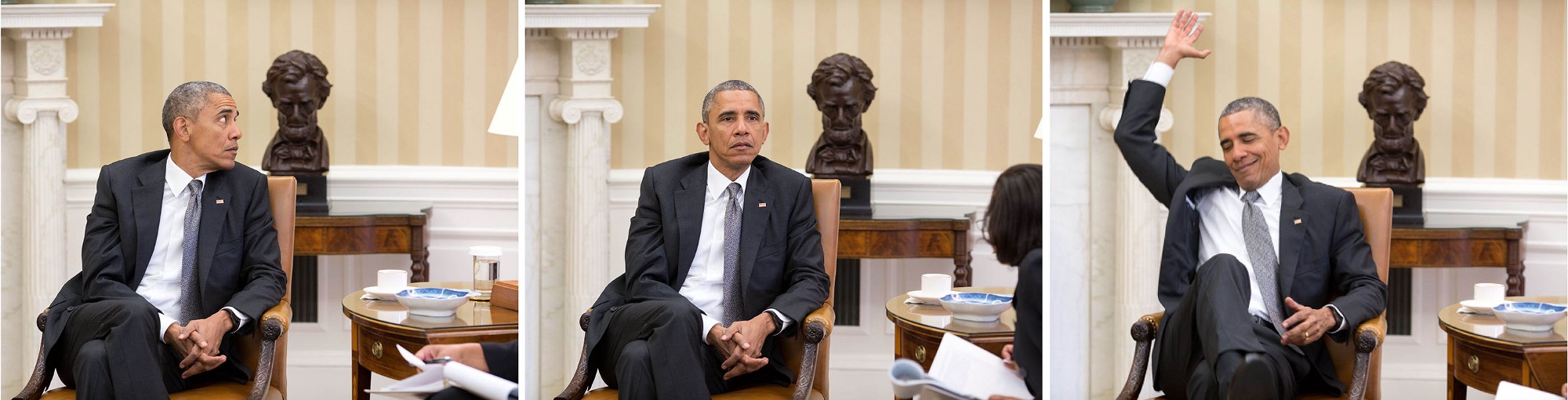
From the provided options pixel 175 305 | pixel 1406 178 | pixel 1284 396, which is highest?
pixel 1406 178

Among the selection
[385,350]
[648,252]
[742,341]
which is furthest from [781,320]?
[385,350]

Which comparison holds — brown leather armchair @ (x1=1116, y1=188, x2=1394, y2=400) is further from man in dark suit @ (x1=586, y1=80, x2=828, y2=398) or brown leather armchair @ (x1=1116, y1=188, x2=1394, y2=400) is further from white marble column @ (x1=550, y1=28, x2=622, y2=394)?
white marble column @ (x1=550, y1=28, x2=622, y2=394)

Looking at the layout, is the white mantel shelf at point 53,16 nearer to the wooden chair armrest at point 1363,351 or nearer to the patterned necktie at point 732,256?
the patterned necktie at point 732,256

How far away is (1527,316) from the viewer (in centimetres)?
A: 300

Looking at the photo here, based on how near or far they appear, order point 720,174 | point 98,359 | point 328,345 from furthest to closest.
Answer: point 328,345
point 720,174
point 98,359

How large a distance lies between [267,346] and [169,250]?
0.37 meters

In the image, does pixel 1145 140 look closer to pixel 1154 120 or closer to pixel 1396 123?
pixel 1154 120

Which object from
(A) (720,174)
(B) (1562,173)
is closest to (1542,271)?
(B) (1562,173)

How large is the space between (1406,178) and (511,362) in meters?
2.35

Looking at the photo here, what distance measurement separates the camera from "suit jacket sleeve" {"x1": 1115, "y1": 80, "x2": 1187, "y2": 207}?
115 inches

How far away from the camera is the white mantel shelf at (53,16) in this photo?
123 inches

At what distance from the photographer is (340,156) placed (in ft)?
10.3

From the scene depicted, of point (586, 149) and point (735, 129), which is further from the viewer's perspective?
point (586, 149)

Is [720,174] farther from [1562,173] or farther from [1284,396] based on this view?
[1562,173]
